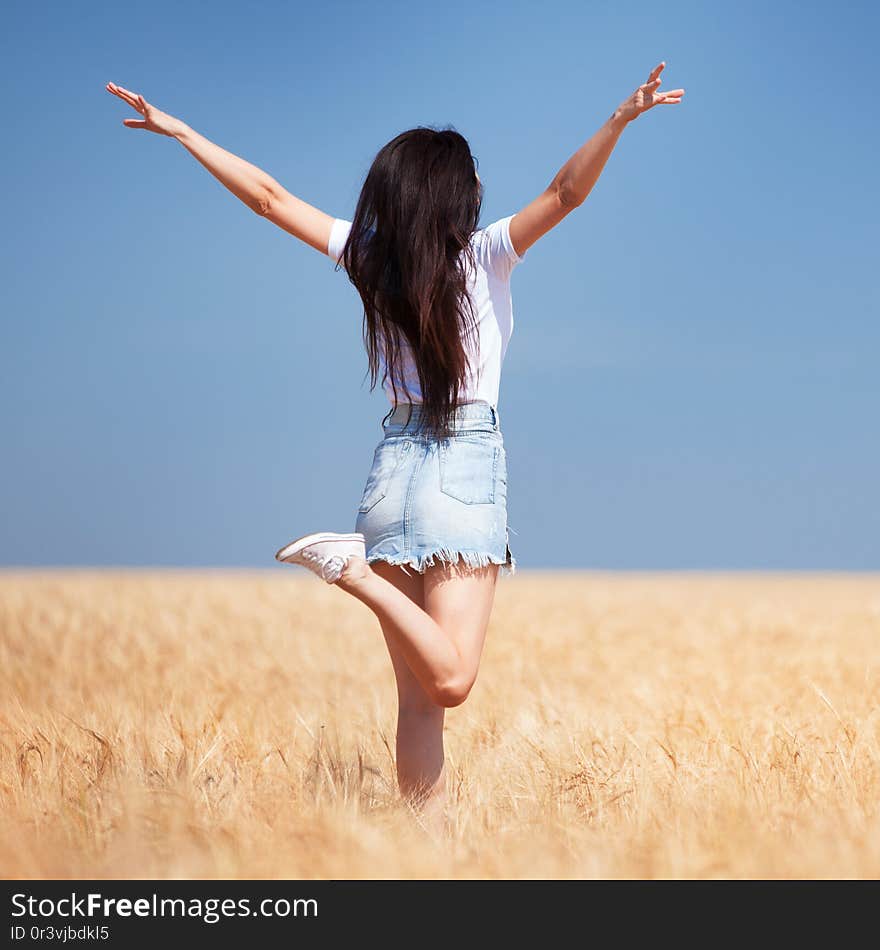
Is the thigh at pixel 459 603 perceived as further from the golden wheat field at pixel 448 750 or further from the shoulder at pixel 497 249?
the shoulder at pixel 497 249

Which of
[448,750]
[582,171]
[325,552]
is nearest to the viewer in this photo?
[325,552]

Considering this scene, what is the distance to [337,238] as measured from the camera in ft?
12.0

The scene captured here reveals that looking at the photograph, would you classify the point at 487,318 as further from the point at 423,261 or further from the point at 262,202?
the point at 262,202

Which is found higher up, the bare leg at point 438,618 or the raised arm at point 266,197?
the raised arm at point 266,197

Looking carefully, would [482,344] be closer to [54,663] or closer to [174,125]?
[174,125]

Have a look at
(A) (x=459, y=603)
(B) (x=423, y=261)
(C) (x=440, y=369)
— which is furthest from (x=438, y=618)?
(B) (x=423, y=261)

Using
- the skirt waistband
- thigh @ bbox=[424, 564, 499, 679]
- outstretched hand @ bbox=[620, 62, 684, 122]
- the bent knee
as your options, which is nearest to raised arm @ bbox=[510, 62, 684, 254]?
outstretched hand @ bbox=[620, 62, 684, 122]

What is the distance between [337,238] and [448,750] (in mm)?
2538

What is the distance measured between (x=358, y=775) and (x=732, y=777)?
136 cm

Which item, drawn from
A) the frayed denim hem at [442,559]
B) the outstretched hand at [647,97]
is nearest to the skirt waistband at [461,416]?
the frayed denim hem at [442,559]

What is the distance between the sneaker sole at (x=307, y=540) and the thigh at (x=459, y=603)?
1.17ft

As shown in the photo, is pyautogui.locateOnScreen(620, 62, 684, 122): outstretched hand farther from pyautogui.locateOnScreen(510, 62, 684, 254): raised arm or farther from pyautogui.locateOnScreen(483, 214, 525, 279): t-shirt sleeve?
pyautogui.locateOnScreen(483, 214, 525, 279): t-shirt sleeve

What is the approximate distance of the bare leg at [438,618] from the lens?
320 centimetres

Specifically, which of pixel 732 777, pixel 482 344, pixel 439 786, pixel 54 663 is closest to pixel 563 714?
pixel 732 777
